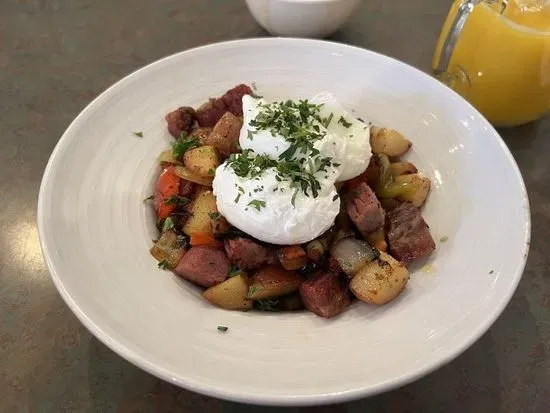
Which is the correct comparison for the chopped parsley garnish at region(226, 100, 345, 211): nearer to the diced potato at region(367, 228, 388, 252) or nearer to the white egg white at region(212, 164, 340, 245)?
the white egg white at region(212, 164, 340, 245)

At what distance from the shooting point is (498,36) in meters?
1.81

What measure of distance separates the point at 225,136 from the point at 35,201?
2.41ft

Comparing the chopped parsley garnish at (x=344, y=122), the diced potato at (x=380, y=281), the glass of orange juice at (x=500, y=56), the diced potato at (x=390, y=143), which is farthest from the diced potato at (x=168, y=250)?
Result: the glass of orange juice at (x=500, y=56)

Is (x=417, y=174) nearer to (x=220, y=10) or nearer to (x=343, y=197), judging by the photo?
(x=343, y=197)

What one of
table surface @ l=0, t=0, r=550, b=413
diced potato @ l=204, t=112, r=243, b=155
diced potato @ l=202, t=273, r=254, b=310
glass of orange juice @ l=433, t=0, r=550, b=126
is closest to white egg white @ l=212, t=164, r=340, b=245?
diced potato @ l=202, t=273, r=254, b=310

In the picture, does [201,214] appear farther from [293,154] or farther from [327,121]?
[327,121]

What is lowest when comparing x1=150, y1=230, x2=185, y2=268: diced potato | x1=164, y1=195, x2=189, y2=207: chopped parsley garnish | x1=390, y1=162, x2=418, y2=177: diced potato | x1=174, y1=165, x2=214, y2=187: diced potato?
x1=150, y1=230, x2=185, y2=268: diced potato

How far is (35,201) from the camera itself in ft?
5.98

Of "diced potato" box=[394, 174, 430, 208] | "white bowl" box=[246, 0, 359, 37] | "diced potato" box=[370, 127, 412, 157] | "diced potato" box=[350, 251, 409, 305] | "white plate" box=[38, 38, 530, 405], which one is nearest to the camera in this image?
"white plate" box=[38, 38, 530, 405]

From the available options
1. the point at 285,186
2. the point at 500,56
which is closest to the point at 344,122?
the point at 285,186

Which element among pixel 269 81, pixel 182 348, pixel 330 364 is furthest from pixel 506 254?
pixel 269 81

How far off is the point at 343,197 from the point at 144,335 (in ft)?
2.15

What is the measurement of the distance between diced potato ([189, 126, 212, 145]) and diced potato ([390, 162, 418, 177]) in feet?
1.85

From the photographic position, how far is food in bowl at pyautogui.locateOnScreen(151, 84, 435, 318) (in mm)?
1320
